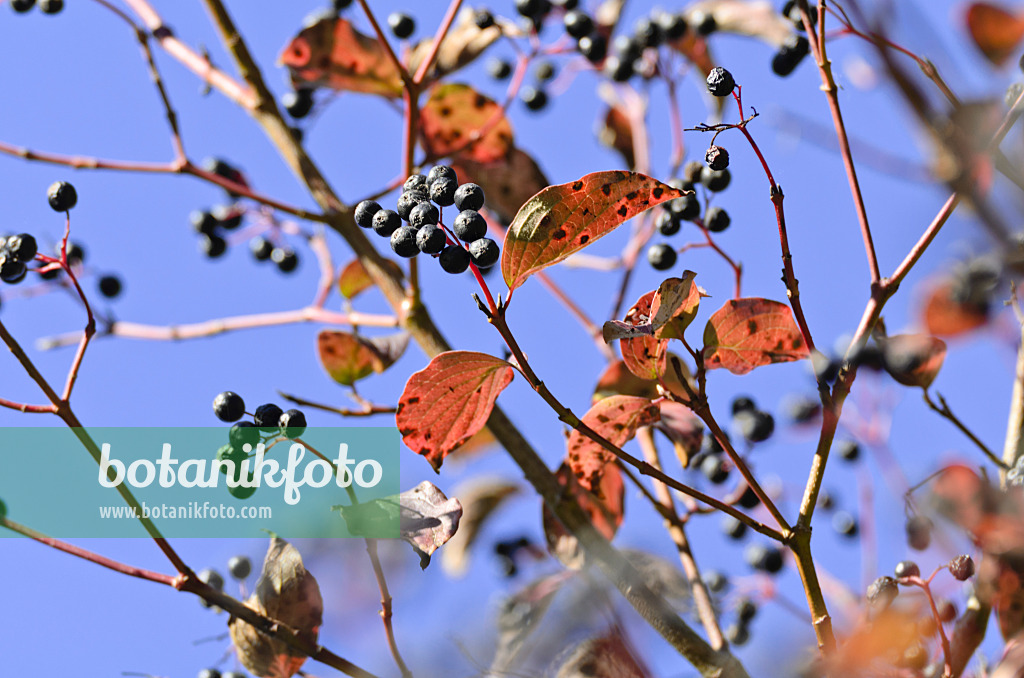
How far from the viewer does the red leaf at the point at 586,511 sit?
3.88ft

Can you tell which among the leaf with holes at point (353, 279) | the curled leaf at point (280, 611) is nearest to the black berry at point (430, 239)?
the curled leaf at point (280, 611)

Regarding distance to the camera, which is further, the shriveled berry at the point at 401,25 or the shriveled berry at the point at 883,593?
the shriveled berry at the point at 401,25

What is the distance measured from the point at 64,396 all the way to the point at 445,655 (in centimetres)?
66

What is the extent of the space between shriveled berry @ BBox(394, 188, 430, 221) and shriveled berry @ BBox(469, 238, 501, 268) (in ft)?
0.23

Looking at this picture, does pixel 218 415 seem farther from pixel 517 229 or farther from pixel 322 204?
pixel 322 204

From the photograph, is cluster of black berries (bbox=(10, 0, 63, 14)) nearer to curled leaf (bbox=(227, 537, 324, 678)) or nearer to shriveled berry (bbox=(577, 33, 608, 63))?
shriveled berry (bbox=(577, 33, 608, 63))

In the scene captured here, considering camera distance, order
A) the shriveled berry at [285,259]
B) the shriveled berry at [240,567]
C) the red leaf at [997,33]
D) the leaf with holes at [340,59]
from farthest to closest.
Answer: the shriveled berry at [285,259] < the leaf with holes at [340,59] < the shriveled berry at [240,567] < the red leaf at [997,33]

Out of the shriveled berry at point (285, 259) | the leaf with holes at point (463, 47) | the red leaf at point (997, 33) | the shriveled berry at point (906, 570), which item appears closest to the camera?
the red leaf at point (997, 33)

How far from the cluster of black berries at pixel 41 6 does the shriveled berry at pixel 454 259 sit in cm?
120

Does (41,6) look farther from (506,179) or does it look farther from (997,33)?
(997,33)

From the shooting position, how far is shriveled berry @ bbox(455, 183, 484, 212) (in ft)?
2.58

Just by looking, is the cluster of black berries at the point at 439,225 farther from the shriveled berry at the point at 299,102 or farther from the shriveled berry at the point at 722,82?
the shriveled berry at the point at 299,102

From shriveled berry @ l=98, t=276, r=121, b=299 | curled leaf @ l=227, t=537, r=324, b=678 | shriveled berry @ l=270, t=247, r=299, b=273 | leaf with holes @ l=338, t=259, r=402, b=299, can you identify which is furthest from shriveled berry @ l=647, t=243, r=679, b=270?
shriveled berry @ l=98, t=276, r=121, b=299

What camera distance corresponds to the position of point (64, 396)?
830 millimetres
